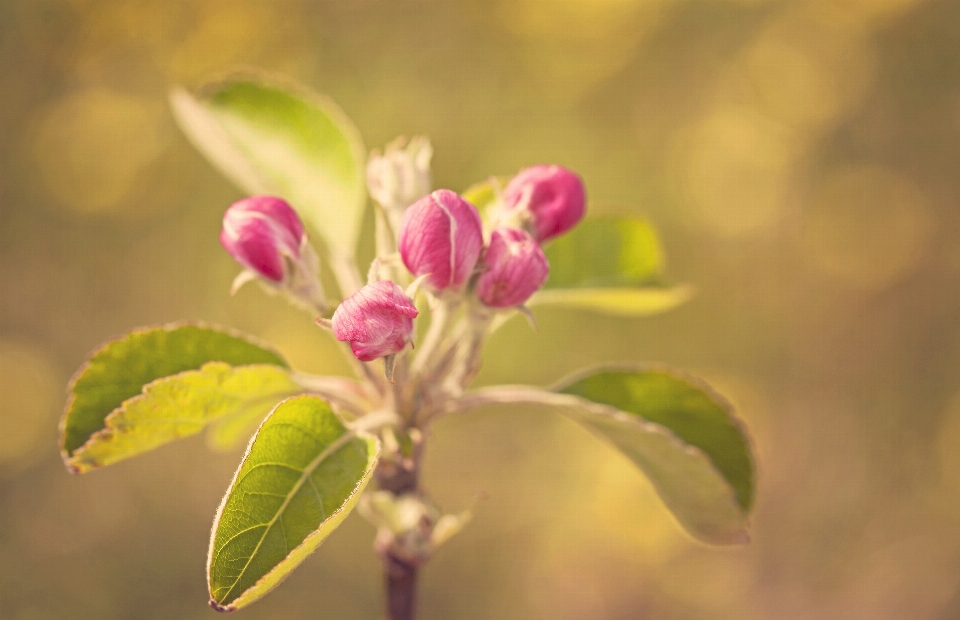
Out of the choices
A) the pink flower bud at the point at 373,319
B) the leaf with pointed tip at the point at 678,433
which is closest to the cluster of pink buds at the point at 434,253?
the pink flower bud at the point at 373,319

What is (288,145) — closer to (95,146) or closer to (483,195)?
(483,195)

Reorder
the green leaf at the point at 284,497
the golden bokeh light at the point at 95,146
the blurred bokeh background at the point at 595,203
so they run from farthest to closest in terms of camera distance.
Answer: the golden bokeh light at the point at 95,146 < the blurred bokeh background at the point at 595,203 < the green leaf at the point at 284,497

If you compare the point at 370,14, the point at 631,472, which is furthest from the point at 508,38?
the point at 631,472

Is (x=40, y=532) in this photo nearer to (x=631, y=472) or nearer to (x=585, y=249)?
(x=631, y=472)

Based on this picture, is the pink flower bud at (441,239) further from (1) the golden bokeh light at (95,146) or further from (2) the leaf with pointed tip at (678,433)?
(1) the golden bokeh light at (95,146)

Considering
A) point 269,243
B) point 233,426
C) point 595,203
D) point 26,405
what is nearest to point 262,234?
point 269,243

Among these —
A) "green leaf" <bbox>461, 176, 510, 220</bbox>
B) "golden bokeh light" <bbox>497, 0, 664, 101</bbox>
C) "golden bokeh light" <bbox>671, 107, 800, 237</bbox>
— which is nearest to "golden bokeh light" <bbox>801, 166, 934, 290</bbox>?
"golden bokeh light" <bbox>671, 107, 800, 237</bbox>
